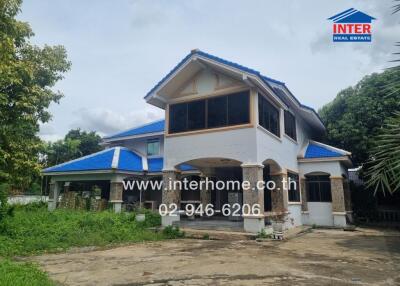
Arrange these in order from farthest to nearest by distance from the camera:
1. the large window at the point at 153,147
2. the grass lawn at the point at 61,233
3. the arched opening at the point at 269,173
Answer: the large window at the point at 153,147
the arched opening at the point at 269,173
the grass lawn at the point at 61,233

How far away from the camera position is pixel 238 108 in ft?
41.8

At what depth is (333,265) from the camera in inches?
297

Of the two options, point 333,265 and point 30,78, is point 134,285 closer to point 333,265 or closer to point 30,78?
point 333,265

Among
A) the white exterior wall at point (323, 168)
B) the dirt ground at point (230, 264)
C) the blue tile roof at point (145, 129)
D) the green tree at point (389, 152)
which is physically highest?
the blue tile roof at point (145, 129)

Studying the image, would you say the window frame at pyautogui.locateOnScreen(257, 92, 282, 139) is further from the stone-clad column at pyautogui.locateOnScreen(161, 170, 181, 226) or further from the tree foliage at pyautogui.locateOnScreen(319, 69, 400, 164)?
the tree foliage at pyautogui.locateOnScreen(319, 69, 400, 164)

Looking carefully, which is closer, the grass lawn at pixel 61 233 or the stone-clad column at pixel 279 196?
the grass lawn at pixel 61 233

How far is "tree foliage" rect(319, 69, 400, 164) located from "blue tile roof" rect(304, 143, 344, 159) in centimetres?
194

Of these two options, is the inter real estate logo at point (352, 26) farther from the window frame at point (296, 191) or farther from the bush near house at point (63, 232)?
the bush near house at point (63, 232)

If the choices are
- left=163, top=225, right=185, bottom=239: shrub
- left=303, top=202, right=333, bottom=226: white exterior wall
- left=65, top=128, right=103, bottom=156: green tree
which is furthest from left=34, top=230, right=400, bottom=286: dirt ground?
left=65, top=128, right=103, bottom=156: green tree

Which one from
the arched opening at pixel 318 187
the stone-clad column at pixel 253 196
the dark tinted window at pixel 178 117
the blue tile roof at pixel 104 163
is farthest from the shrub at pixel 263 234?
the blue tile roof at pixel 104 163

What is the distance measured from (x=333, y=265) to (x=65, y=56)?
41.7 feet

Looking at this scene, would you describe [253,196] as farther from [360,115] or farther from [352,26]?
[360,115]

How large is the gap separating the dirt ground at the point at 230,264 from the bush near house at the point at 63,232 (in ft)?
3.17

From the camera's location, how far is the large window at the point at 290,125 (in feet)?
55.1
